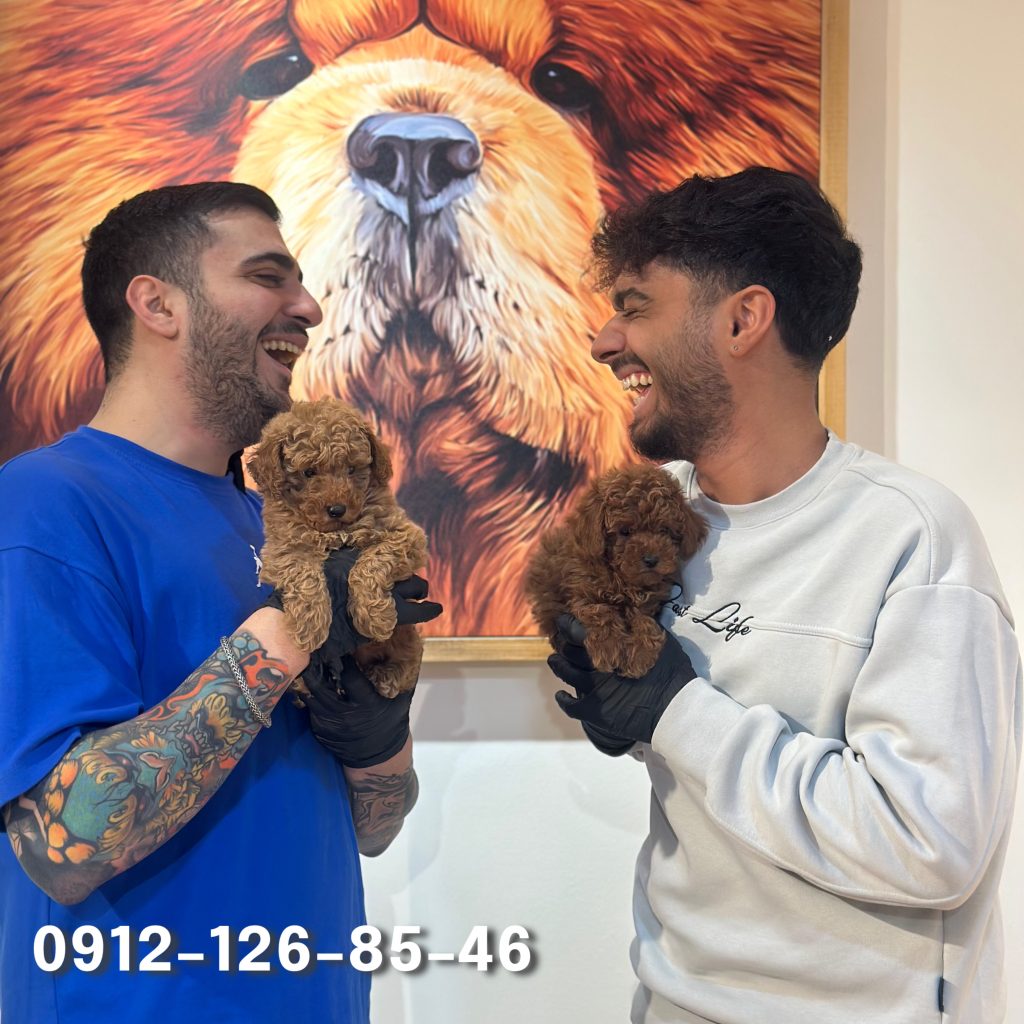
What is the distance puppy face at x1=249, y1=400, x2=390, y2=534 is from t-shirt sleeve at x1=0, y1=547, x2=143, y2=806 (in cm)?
29

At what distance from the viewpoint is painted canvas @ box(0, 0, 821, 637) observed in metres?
2.29

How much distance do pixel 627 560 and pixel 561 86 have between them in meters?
1.45

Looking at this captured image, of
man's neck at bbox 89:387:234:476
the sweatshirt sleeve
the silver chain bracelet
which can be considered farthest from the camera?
man's neck at bbox 89:387:234:476

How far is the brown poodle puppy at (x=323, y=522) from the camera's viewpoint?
136cm

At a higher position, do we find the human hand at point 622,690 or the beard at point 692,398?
the beard at point 692,398

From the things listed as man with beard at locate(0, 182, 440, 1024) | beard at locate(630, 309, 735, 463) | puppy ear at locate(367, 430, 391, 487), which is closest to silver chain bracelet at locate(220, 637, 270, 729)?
man with beard at locate(0, 182, 440, 1024)

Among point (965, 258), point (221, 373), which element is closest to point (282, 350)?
point (221, 373)

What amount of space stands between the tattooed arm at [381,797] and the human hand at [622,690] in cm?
39

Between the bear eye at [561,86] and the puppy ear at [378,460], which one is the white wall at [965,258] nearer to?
the bear eye at [561,86]

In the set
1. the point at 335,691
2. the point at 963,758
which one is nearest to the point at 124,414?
the point at 335,691

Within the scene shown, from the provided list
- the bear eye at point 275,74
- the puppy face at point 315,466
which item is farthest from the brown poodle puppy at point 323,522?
the bear eye at point 275,74

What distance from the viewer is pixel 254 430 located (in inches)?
64.7

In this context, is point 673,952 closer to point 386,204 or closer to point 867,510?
point 867,510

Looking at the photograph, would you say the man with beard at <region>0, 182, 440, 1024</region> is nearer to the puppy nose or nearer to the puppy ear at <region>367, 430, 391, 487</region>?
the puppy ear at <region>367, 430, 391, 487</region>
